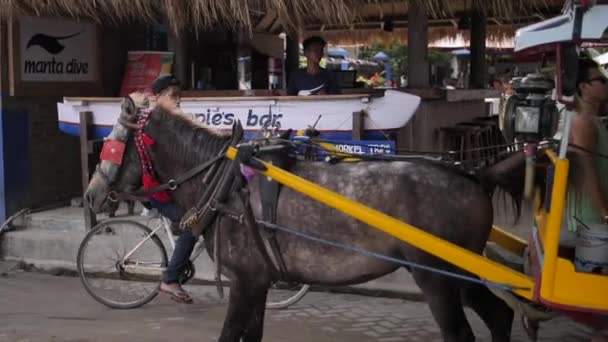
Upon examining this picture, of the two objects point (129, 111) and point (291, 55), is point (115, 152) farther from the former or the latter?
point (291, 55)

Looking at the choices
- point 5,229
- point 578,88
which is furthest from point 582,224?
point 5,229

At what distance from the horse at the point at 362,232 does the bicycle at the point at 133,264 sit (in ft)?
6.52

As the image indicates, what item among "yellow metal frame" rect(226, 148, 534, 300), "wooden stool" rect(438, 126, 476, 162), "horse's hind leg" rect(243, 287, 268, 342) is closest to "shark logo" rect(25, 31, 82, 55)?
"wooden stool" rect(438, 126, 476, 162)

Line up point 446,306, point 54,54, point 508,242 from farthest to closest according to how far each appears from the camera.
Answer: point 54,54 < point 508,242 < point 446,306

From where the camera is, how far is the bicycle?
21.4 feet

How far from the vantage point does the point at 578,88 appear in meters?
4.05

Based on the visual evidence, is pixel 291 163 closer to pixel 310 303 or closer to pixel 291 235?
pixel 291 235

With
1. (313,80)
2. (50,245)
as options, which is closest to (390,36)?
(313,80)

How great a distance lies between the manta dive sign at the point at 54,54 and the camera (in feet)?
27.6

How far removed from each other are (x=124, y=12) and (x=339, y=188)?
414cm

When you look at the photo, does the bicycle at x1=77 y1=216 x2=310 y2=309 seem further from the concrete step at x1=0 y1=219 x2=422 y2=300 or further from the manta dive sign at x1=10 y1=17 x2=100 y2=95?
the manta dive sign at x1=10 y1=17 x2=100 y2=95

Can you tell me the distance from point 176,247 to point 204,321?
0.63 m

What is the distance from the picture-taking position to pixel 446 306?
4.04 metres

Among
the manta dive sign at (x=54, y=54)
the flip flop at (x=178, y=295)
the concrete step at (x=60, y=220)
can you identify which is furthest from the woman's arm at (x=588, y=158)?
the manta dive sign at (x=54, y=54)
